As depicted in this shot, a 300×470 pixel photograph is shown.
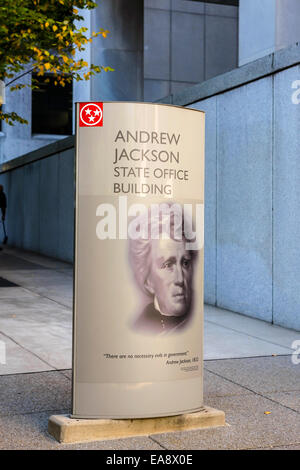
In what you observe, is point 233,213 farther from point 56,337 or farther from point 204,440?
point 204,440

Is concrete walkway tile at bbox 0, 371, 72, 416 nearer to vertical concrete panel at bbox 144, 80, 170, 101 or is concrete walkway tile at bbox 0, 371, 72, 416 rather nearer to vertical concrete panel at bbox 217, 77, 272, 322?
vertical concrete panel at bbox 217, 77, 272, 322

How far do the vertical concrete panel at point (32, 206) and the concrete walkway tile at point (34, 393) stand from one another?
45.4 feet

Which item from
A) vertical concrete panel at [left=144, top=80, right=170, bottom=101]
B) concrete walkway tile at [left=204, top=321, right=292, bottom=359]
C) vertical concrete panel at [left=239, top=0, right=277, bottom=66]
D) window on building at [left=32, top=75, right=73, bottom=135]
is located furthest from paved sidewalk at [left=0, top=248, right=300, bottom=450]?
window on building at [left=32, top=75, right=73, bottom=135]

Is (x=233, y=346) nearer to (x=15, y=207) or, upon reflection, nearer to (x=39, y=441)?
(x=39, y=441)

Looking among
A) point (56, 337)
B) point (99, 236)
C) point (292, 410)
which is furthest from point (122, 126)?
point (56, 337)

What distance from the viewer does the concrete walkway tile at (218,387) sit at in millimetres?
5887

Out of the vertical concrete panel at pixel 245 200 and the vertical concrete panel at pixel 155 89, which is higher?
the vertical concrete panel at pixel 155 89

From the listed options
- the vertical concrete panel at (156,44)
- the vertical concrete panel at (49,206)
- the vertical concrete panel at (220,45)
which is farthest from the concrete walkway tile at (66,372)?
the vertical concrete panel at (220,45)

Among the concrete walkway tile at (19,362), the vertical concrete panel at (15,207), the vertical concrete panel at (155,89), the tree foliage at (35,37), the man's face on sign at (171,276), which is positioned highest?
the vertical concrete panel at (155,89)

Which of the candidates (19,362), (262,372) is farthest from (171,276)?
(19,362)

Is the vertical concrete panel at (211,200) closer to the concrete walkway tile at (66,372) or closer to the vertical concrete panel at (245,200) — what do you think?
the vertical concrete panel at (245,200)

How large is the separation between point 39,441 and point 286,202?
18.2ft

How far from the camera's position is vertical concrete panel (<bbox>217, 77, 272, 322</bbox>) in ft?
31.7

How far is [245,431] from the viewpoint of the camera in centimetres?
487
